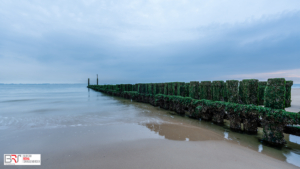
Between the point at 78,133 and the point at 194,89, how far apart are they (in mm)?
5371

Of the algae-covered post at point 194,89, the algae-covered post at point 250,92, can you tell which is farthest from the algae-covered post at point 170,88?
the algae-covered post at point 250,92

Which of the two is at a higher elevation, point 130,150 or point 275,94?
point 275,94

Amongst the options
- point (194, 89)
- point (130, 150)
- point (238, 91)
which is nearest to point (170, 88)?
point (194, 89)

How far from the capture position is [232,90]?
15.9 ft

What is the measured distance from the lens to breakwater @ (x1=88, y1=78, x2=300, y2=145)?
360 centimetres

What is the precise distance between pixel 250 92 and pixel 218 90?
1.22m

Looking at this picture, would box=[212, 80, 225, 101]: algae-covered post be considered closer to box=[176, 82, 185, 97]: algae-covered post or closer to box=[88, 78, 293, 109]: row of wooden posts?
box=[88, 78, 293, 109]: row of wooden posts

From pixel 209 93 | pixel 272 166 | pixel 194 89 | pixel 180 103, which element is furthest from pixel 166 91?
pixel 272 166

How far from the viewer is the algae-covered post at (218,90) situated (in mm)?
5394

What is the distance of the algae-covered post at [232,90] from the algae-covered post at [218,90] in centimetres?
37

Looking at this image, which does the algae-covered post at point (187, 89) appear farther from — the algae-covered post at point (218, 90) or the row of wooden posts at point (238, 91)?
the algae-covered post at point (218, 90)

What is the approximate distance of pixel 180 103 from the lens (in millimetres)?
7438

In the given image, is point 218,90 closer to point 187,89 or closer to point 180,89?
point 187,89

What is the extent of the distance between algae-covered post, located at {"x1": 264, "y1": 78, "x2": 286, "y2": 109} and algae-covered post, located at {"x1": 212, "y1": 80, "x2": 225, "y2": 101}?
62.7 inches
